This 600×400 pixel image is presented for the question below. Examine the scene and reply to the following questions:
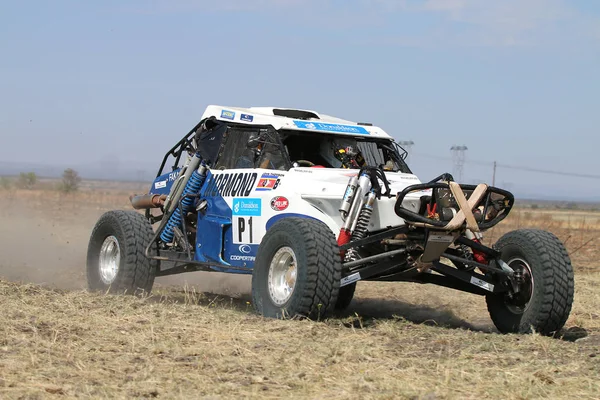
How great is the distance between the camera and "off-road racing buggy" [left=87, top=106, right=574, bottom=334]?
7973 millimetres

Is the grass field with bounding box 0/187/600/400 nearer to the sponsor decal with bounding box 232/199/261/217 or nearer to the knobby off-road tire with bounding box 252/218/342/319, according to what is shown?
the knobby off-road tire with bounding box 252/218/342/319

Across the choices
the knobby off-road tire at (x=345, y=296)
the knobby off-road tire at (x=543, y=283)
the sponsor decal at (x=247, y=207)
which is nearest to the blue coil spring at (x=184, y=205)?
the sponsor decal at (x=247, y=207)

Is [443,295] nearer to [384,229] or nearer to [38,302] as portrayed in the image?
[384,229]

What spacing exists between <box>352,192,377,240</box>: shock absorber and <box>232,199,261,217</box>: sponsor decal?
4.16 ft

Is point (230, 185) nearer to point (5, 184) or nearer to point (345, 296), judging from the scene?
Result: point (345, 296)

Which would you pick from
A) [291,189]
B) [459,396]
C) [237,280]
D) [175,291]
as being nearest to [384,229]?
[291,189]

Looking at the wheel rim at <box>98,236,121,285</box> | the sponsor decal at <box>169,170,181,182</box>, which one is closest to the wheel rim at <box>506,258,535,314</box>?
the sponsor decal at <box>169,170,181,182</box>

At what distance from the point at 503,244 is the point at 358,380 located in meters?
3.58

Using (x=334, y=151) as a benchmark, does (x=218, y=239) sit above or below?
below

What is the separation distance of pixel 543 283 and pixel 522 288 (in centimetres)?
44

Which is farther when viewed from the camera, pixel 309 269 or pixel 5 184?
pixel 5 184

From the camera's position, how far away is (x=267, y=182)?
30.2ft

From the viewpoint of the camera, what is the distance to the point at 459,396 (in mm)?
5238

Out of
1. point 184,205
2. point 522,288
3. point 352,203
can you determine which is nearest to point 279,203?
point 352,203
